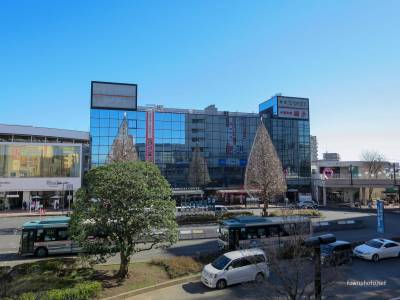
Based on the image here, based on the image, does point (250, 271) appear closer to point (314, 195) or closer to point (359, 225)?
point (359, 225)

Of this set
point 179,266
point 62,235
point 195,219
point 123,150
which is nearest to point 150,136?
point 123,150

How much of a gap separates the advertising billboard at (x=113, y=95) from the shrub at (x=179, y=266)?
49549 mm

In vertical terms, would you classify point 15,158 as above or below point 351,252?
above

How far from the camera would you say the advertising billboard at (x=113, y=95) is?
66.2 meters

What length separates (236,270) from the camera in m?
18.1

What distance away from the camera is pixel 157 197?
1856 cm

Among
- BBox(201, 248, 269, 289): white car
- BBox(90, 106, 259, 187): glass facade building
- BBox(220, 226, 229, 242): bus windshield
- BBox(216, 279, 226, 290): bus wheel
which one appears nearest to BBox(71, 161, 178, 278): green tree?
BBox(201, 248, 269, 289): white car

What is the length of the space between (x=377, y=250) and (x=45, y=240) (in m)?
22.9

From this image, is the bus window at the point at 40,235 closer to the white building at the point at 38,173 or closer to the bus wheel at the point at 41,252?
the bus wheel at the point at 41,252

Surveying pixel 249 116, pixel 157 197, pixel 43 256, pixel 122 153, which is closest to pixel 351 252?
pixel 157 197

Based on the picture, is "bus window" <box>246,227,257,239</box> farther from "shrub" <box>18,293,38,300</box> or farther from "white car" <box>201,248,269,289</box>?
"shrub" <box>18,293,38,300</box>

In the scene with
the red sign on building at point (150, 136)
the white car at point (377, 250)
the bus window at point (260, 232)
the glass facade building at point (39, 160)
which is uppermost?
the red sign on building at point (150, 136)

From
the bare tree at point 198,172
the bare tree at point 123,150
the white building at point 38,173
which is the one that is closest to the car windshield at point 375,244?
the bare tree at point 123,150

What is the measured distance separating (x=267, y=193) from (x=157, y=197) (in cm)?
2517
